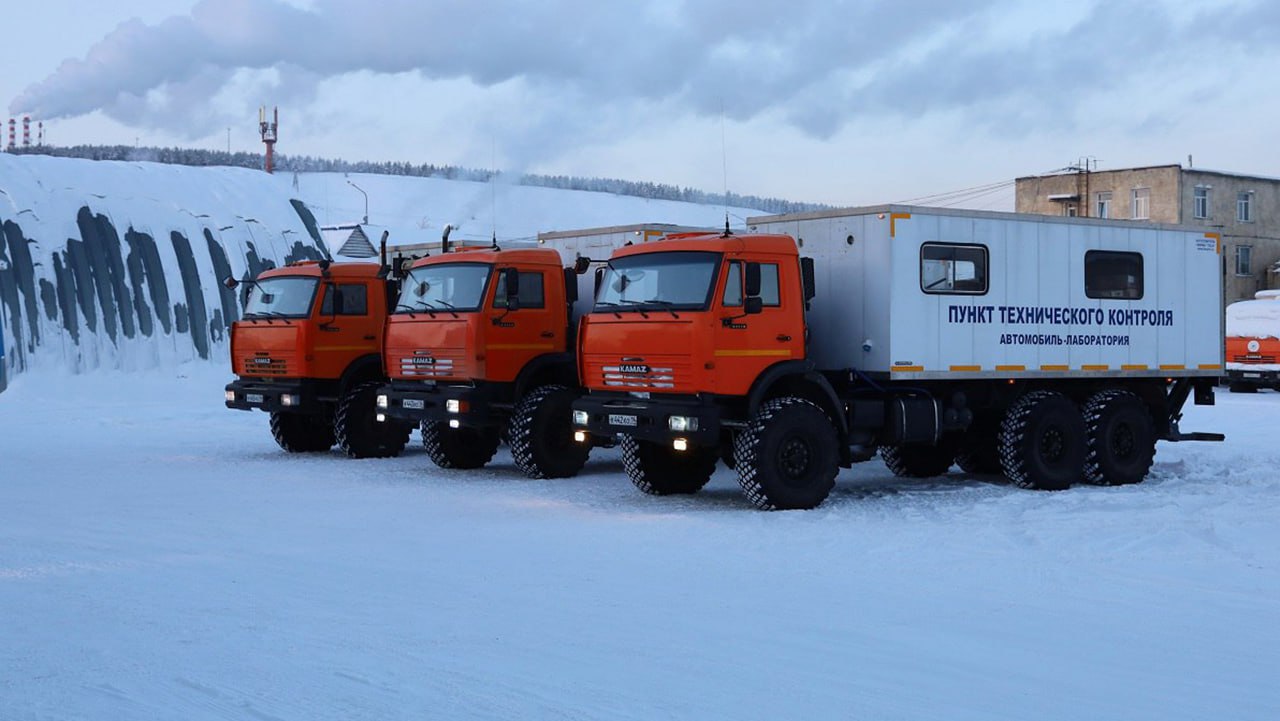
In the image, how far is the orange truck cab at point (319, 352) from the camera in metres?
19.2

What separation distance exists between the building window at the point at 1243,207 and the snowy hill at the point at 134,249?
32173 mm

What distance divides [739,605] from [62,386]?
97.7 feet

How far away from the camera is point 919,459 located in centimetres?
1720

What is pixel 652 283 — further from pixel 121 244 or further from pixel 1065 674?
pixel 121 244

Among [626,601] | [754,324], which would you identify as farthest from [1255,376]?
[626,601]

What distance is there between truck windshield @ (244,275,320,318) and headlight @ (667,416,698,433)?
7926 mm

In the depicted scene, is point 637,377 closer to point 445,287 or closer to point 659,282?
point 659,282

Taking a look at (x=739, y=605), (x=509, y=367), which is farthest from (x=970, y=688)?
(x=509, y=367)

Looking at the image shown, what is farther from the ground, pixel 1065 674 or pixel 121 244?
pixel 121 244

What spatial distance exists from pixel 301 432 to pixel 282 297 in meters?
2.01

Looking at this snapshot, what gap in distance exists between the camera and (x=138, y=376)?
3684cm

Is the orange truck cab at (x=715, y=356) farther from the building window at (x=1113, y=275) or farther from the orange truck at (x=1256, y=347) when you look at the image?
the orange truck at (x=1256, y=347)

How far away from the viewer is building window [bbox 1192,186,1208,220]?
2250 inches

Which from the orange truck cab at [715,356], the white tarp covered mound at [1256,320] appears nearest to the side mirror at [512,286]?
the orange truck cab at [715,356]
